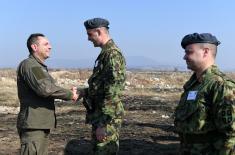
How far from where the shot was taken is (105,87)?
5086 millimetres

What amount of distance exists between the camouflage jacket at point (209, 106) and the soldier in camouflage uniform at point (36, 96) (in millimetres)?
2098

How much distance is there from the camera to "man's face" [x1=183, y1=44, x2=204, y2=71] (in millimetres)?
3695

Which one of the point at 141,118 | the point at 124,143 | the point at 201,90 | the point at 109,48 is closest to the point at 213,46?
the point at 201,90

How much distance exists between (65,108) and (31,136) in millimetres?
11823

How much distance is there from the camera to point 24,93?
18.5 ft

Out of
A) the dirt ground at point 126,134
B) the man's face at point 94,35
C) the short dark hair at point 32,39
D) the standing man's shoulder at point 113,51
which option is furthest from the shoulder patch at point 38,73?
the dirt ground at point 126,134

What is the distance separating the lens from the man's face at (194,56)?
12.1ft

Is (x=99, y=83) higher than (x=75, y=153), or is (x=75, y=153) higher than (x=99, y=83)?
(x=99, y=83)

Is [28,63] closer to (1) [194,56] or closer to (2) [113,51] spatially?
(2) [113,51]

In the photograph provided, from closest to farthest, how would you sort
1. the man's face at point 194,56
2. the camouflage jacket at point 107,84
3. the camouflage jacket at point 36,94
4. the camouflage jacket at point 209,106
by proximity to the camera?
the camouflage jacket at point 209,106 < the man's face at point 194,56 < the camouflage jacket at point 107,84 < the camouflage jacket at point 36,94

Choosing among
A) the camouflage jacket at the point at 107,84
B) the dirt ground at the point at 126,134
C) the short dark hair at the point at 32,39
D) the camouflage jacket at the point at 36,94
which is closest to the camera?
the camouflage jacket at the point at 107,84

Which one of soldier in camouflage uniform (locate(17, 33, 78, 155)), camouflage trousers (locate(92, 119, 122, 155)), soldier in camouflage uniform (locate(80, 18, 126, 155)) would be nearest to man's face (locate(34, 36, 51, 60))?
soldier in camouflage uniform (locate(17, 33, 78, 155))

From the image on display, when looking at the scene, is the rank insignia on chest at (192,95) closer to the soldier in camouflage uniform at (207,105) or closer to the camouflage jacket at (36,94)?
the soldier in camouflage uniform at (207,105)

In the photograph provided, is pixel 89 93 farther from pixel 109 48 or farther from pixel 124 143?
pixel 124 143
